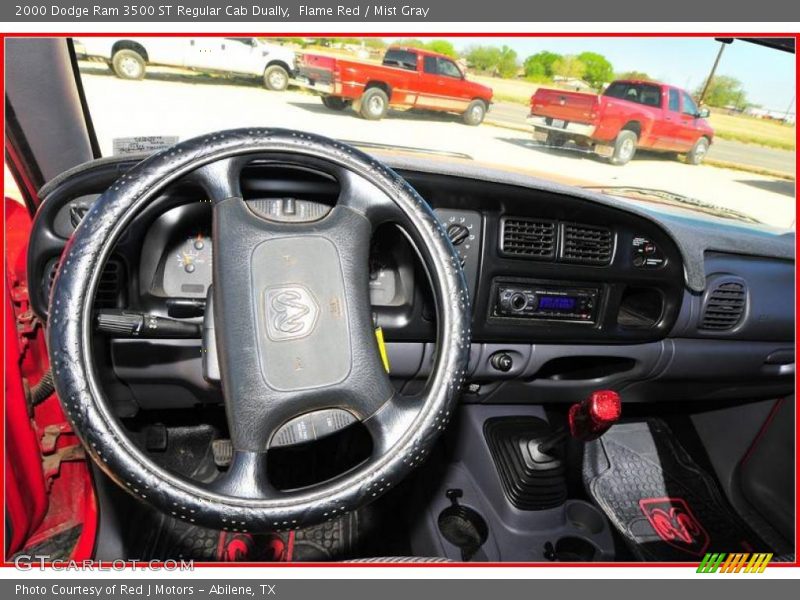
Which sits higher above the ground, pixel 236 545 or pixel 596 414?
pixel 596 414

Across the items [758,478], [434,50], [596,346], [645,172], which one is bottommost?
[758,478]

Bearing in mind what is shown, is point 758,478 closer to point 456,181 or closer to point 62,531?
point 456,181

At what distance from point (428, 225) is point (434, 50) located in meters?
5.76

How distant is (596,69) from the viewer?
7.61 m

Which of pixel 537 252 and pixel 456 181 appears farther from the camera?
pixel 537 252

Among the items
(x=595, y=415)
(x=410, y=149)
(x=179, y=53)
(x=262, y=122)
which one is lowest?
(x=595, y=415)

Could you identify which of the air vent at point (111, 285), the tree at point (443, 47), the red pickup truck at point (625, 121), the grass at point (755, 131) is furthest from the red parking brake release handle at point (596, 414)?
the red pickup truck at point (625, 121)

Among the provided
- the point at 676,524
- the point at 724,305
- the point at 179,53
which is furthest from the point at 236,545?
the point at 724,305

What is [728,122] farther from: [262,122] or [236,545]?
[236,545]

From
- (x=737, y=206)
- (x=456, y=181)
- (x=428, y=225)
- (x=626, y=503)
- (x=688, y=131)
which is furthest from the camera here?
(x=688, y=131)

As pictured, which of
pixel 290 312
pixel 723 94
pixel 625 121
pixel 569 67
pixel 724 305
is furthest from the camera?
pixel 569 67

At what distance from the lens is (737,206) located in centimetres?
264

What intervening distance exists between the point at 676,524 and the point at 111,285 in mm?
2533

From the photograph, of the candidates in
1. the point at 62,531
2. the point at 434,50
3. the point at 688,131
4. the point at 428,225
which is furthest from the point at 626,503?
the point at 434,50
